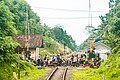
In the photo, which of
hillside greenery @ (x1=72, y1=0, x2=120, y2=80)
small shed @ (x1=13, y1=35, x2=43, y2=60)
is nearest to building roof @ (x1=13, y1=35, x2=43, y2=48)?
small shed @ (x1=13, y1=35, x2=43, y2=60)

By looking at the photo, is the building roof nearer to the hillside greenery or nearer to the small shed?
the small shed

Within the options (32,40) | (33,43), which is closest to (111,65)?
(33,43)

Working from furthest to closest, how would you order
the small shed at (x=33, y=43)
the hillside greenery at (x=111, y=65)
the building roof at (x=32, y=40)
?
the small shed at (x=33, y=43)
the building roof at (x=32, y=40)
the hillside greenery at (x=111, y=65)

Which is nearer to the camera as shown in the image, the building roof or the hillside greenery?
the hillside greenery

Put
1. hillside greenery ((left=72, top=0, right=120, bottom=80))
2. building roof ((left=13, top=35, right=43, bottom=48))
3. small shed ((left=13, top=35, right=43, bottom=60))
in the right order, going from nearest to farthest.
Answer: hillside greenery ((left=72, top=0, right=120, bottom=80)) → building roof ((left=13, top=35, right=43, bottom=48)) → small shed ((left=13, top=35, right=43, bottom=60))

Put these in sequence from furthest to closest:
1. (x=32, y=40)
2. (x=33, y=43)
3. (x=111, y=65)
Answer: (x=32, y=40) → (x=33, y=43) → (x=111, y=65)

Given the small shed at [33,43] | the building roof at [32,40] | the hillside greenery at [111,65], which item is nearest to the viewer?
the hillside greenery at [111,65]

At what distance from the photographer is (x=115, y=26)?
33.0 m

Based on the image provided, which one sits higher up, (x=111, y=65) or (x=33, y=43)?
(x=111, y=65)

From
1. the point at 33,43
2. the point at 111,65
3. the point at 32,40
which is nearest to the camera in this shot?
the point at 111,65

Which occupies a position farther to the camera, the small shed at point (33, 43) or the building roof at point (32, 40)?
the small shed at point (33, 43)

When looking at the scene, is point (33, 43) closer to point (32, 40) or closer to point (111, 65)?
point (32, 40)

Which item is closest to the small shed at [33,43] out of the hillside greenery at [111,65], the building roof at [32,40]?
the building roof at [32,40]

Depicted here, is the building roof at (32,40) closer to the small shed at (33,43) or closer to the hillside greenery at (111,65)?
the small shed at (33,43)
